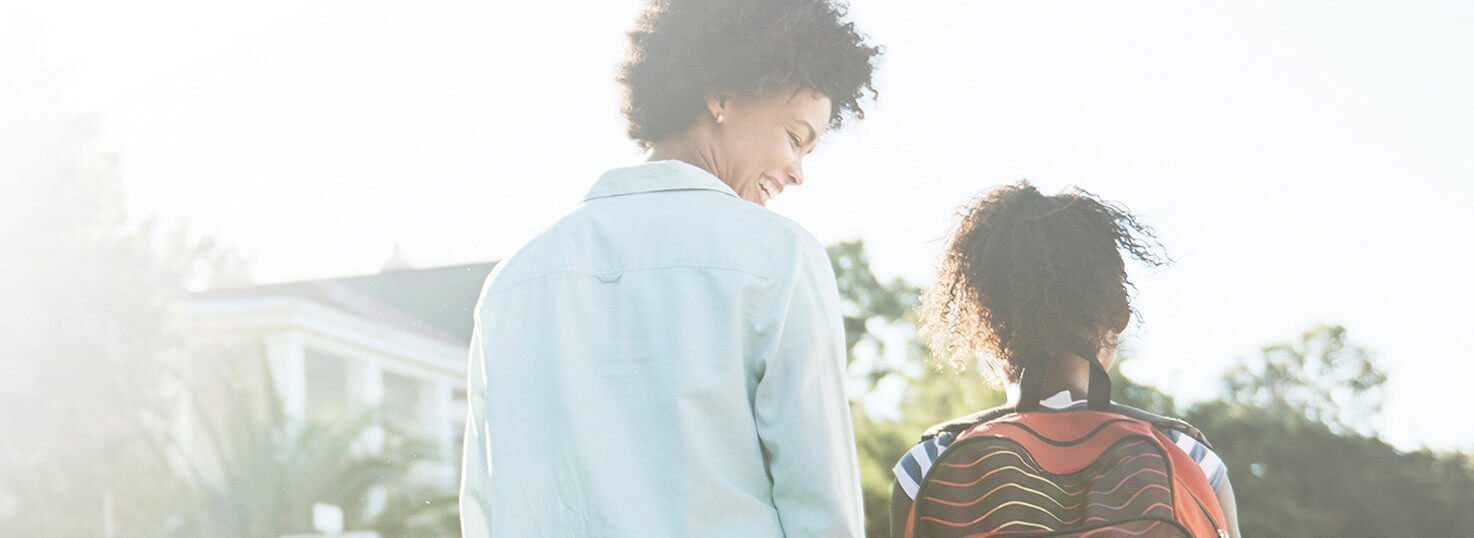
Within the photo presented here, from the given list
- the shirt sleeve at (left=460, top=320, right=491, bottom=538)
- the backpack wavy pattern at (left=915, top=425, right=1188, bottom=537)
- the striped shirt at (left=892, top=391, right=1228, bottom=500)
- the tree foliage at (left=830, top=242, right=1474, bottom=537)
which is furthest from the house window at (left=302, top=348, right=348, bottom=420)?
the shirt sleeve at (left=460, top=320, right=491, bottom=538)

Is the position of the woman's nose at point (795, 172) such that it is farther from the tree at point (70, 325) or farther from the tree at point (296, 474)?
the tree at point (70, 325)

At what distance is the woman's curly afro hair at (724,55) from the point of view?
1.92m

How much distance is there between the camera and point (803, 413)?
1.61 meters

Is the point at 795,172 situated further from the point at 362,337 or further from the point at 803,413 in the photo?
the point at 362,337

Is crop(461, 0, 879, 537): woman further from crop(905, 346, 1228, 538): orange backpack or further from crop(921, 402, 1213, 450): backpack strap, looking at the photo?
crop(921, 402, 1213, 450): backpack strap

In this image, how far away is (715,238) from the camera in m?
1.69

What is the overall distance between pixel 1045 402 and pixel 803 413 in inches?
24.4

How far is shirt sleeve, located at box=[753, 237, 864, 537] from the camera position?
1608mm

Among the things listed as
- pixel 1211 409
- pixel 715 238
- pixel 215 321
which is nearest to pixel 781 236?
pixel 715 238

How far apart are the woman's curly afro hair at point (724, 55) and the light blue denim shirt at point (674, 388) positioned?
21 centimetres

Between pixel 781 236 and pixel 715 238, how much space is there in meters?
0.07

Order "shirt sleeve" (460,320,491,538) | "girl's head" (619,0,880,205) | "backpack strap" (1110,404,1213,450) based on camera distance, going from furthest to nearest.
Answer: "backpack strap" (1110,404,1213,450) → "girl's head" (619,0,880,205) → "shirt sleeve" (460,320,491,538)

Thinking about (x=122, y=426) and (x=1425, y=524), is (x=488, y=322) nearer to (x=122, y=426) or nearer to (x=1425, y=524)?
(x=1425, y=524)

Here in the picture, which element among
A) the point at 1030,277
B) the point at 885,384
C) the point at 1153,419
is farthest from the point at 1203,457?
the point at 885,384
